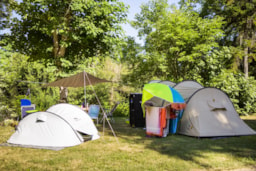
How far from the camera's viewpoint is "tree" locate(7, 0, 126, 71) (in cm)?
907

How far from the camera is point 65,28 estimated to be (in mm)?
9070

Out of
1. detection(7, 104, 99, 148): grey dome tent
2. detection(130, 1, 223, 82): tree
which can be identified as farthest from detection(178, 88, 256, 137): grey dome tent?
detection(130, 1, 223, 82): tree

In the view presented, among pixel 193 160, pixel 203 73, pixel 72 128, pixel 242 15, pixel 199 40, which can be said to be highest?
pixel 242 15

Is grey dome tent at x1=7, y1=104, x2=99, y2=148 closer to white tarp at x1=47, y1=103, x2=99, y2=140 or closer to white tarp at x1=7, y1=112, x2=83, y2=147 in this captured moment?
white tarp at x1=7, y1=112, x2=83, y2=147

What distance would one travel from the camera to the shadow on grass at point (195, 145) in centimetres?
470

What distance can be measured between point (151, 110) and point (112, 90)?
8.58 m

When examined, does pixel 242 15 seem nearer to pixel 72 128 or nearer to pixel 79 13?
pixel 79 13

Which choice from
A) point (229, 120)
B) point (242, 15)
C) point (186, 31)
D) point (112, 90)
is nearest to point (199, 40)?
point (186, 31)

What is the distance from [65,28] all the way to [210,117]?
6403mm

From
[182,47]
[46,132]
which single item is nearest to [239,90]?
[182,47]

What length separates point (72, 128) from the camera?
5691 mm

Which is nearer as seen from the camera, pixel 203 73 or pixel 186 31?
pixel 186 31

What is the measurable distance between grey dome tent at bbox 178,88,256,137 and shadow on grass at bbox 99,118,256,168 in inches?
11.0

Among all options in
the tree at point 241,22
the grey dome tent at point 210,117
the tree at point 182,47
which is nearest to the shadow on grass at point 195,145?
the grey dome tent at point 210,117
